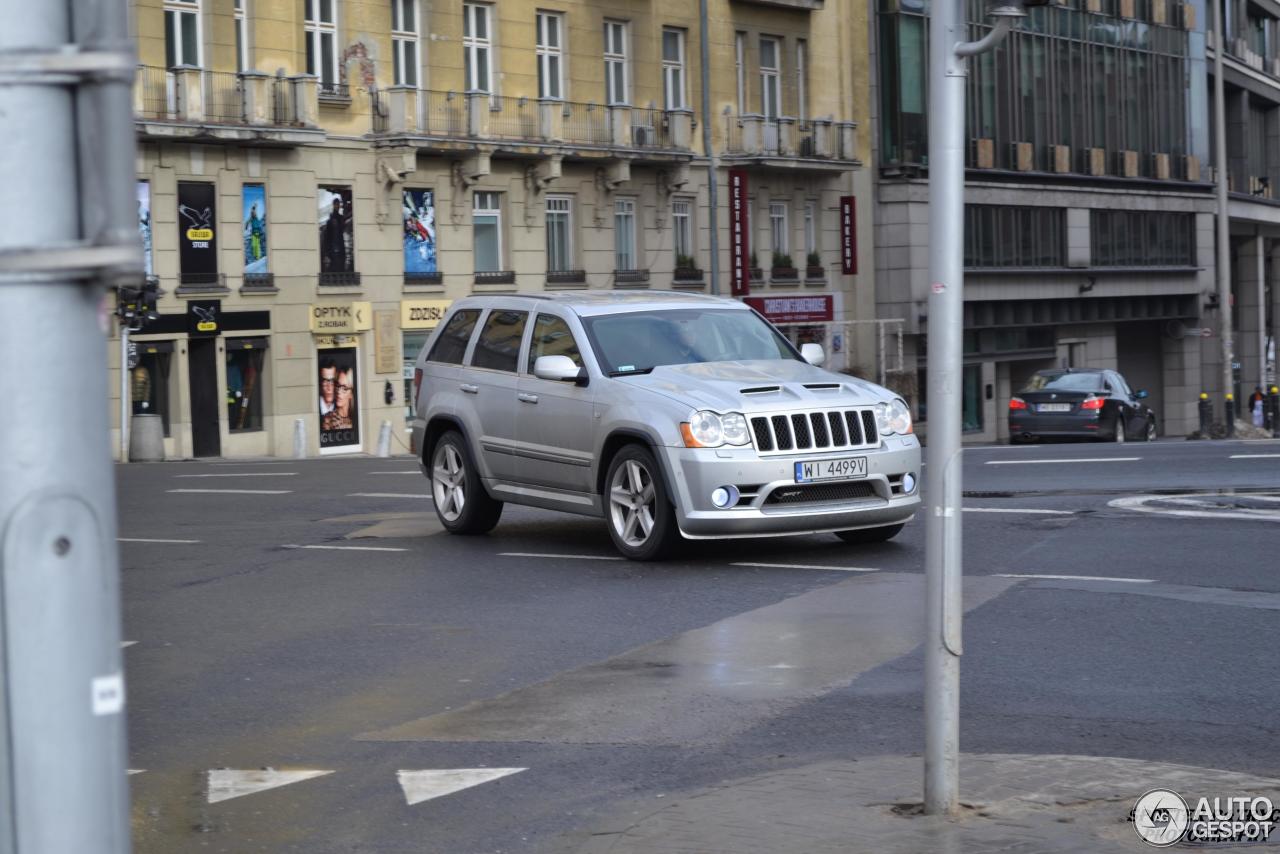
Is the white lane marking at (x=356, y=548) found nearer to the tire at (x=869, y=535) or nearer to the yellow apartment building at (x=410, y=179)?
the tire at (x=869, y=535)

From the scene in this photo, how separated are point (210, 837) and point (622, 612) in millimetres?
4737

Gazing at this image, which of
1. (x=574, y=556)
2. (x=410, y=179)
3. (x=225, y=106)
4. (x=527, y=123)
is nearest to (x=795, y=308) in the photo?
(x=527, y=123)

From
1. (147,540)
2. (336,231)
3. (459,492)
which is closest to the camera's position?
(459,492)

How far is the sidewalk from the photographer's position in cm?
543

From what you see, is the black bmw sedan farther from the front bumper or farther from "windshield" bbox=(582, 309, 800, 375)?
the front bumper

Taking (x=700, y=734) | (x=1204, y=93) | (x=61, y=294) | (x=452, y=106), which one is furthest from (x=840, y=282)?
(x=61, y=294)

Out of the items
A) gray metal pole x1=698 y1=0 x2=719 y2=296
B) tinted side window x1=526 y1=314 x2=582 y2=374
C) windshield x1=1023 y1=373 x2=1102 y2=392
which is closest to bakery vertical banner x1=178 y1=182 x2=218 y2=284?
gray metal pole x1=698 y1=0 x2=719 y2=296

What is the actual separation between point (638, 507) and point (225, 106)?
26705mm

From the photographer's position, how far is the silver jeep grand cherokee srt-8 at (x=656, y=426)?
481 inches

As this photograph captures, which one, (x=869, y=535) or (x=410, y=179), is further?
(x=410, y=179)

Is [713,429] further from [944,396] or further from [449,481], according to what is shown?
[944,396]

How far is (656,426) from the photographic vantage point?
12336mm

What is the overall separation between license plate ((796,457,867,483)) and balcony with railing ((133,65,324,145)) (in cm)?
2571

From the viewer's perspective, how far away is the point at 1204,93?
225 feet
